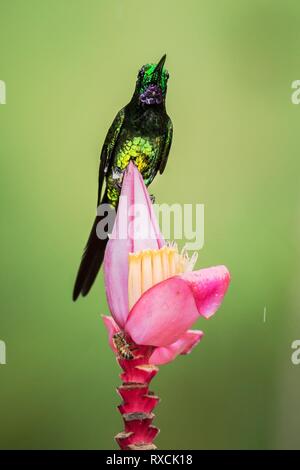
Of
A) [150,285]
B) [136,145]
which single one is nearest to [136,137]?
[136,145]

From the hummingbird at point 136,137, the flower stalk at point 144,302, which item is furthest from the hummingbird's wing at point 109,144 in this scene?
the flower stalk at point 144,302

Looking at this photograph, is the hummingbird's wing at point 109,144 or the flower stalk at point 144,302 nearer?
the flower stalk at point 144,302

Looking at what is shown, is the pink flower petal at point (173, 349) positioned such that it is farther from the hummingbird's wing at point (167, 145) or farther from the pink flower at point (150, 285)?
the hummingbird's wing at point (167, 145)

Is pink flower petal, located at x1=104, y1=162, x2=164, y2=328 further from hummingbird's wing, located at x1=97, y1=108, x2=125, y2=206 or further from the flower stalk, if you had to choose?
hummingbird's wing, located at x1=97, y1=108, x2=125, y2=206

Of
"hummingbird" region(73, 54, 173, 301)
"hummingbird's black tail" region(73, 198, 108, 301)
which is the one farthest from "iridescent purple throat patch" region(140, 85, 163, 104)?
"hummingbird's black tail" region(73, 198, 108, 301)

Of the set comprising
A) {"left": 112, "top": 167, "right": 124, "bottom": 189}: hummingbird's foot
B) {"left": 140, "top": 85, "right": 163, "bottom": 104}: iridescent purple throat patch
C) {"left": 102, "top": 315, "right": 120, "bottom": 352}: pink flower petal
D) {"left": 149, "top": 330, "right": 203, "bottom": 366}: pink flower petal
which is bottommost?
{"left": 149, "top": 330, "right": 203, "bottom": 366}: pink flower petal

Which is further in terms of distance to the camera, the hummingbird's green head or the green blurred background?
the green blurred background
